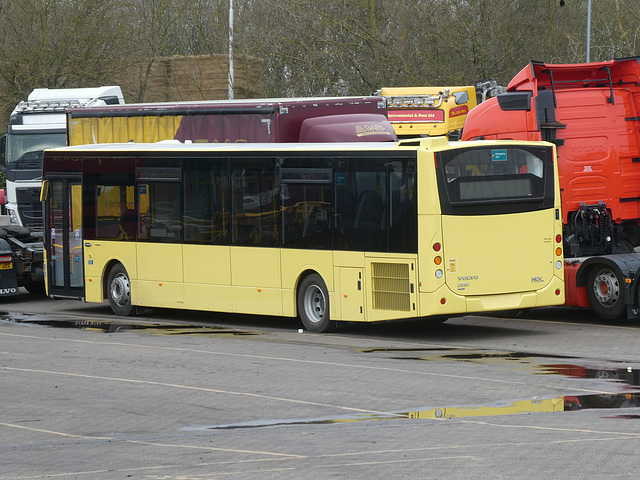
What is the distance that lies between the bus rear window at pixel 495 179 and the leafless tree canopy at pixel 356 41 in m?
22.4

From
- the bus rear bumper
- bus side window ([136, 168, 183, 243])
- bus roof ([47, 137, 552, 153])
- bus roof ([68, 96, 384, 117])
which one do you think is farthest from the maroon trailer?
the bus rear bumper

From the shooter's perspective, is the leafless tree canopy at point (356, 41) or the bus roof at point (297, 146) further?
the leafless tree canopy at point (356, 41)

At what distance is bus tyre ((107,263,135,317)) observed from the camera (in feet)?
65.1

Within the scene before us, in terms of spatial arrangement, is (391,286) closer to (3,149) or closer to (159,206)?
(159,206)

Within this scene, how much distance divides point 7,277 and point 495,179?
10.8 m

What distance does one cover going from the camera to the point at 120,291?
20.0m

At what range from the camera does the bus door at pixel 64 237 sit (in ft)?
67.7

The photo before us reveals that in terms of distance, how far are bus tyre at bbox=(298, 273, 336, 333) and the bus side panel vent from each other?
1.11 meters

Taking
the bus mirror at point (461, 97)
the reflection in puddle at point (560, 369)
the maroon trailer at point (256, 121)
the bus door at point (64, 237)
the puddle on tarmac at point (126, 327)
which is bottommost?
the reflection in puddle at point (560, 369)

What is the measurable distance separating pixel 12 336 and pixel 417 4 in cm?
2623

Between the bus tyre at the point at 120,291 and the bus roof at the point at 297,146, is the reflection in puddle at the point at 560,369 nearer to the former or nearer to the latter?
the bus roof at the point at 297,146

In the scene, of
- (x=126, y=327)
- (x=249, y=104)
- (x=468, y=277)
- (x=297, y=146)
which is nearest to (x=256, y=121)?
(x=249, y=104)

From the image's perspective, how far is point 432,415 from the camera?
9.90 meters

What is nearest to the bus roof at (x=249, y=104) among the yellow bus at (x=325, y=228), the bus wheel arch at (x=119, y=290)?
the yellow bus at (x=325, y=228)
